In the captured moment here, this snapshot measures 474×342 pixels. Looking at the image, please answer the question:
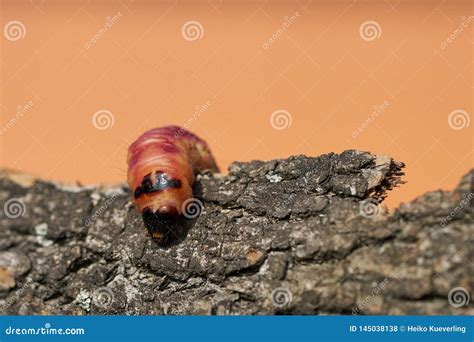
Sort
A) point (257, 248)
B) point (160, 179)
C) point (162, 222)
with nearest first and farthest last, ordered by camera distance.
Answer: point (257, 248) → point (162, 222) → point (160, 179)

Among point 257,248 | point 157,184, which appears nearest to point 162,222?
point 157,184

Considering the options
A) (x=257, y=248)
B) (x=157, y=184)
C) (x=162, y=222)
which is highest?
(x=157, y=184)

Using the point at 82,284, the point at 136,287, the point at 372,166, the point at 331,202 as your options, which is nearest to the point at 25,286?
the point at 82,284

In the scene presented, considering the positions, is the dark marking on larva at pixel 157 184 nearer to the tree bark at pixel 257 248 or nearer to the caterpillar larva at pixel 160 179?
the caterpillar larva at pixel 160 179

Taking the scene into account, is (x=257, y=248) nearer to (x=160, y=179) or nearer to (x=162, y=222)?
(x=162, y=222)

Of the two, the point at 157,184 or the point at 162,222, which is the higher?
the point at 157,184

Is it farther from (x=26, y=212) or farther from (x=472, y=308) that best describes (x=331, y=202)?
(x=26, y=212)

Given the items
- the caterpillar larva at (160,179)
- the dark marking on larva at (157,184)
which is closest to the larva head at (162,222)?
the caterpillar larva at (160,179)
